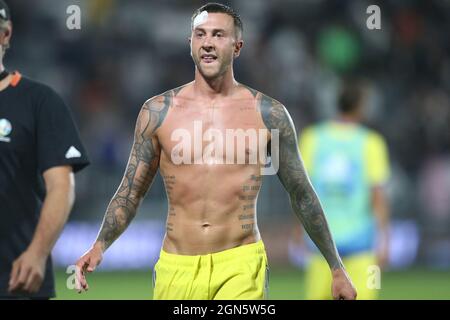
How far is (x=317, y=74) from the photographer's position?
57.1ft

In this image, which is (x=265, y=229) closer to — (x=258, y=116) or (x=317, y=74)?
(x=317, y=74)

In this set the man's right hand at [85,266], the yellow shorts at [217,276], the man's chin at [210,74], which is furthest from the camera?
the man's chin at [210,74]

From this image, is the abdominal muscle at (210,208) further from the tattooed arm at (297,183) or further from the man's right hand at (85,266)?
the man's right hand at (85,266)

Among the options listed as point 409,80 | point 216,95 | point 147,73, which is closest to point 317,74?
point 409,80

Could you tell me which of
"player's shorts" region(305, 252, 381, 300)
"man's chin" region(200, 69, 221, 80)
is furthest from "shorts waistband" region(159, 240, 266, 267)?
"player's shorts" region(305, 252, 381, 300)

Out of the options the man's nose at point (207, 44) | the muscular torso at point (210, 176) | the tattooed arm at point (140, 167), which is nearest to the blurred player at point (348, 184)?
the muscular torso at point (210, 176)

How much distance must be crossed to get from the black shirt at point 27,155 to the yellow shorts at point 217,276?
0.80 m

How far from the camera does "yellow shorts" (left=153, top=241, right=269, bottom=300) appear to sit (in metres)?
5.65

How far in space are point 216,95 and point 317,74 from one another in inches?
452

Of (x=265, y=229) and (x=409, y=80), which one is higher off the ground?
(x=409, y=80)

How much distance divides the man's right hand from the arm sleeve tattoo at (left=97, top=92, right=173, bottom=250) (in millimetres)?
397

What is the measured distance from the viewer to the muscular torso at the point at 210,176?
5809 millimetres

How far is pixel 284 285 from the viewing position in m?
13.5

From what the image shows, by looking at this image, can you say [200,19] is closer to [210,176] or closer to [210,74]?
[210,74]
